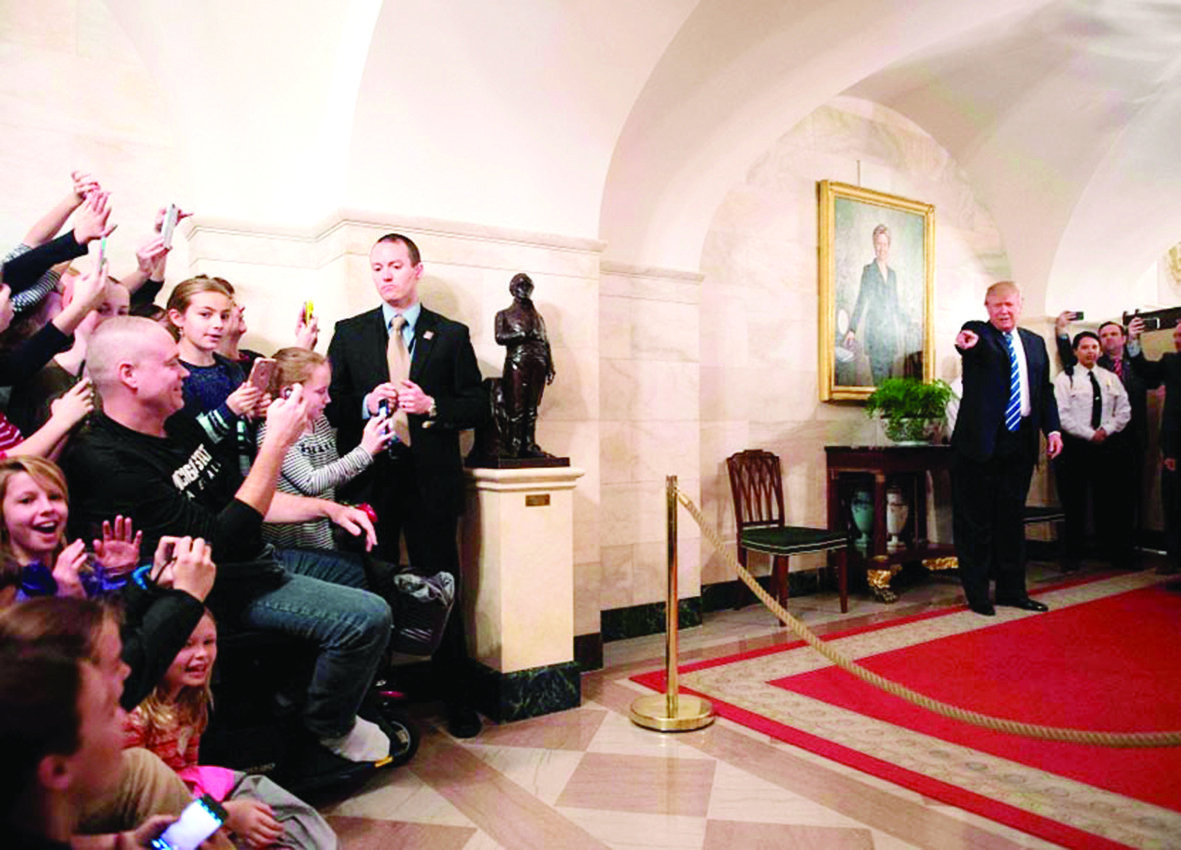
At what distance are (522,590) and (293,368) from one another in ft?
4.72

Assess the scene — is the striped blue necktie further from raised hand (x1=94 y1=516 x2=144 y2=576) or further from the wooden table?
raised hand (x1=94 y1=516 x2=144 y2=576)

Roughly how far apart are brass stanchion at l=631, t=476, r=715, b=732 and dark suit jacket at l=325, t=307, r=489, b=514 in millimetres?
959

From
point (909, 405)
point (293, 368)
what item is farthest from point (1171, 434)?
point (293, 368)

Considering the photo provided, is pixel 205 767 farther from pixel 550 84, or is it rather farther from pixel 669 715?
pixel 550 84

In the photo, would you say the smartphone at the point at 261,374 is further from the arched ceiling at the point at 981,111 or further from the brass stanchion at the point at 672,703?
the arched ceiling at the point at 981,111

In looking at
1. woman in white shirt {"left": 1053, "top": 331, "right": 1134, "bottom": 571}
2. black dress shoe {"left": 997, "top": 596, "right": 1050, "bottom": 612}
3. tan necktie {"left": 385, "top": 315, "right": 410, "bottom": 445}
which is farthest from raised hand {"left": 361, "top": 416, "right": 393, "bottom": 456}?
woman in white shirt {"left": 1053, "top": 331, "right": 1134, "bottom": 571}

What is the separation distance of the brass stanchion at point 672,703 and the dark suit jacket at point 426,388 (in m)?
0.96

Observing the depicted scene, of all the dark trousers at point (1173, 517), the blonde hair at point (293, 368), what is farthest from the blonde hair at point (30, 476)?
the dark trousers at point (1173, 517)

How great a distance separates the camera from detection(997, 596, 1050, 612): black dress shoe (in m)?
5.59

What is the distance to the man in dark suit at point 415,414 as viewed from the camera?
3633mm

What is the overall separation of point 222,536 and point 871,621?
14.3ft

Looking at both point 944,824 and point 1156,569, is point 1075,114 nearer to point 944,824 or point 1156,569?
point 1156,569

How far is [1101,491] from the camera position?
7.37 metres

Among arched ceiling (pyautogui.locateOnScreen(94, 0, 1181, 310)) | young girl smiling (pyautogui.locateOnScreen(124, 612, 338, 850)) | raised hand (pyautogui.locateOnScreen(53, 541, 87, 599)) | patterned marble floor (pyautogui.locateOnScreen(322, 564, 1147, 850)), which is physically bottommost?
patterned marble floor (pyautogui.locateOnScreen(322, 564, 1147, 850))
